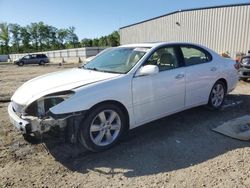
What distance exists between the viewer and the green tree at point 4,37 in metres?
86.6

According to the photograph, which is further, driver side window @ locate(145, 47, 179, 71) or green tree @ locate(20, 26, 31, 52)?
green tree @ locate(20, 26, 31, 52)

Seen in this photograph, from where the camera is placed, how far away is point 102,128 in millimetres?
4035

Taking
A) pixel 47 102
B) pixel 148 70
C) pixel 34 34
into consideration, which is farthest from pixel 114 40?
pixel 47 102

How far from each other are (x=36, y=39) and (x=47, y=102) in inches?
3858

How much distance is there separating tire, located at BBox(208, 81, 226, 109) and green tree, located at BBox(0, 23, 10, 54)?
301 ft

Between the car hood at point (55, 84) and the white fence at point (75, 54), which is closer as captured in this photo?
the car hood at point (55, 84)

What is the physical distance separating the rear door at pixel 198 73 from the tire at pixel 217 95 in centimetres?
19

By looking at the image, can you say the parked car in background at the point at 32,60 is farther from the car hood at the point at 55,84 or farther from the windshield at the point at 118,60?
the car hood at the point at 55,84

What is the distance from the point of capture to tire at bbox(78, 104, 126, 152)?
12.5 ft

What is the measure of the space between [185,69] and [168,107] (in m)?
0.82

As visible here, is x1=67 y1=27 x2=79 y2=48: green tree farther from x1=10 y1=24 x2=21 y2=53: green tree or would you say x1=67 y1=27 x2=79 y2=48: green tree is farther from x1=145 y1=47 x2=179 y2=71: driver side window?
x1=145 y1=47 x2=179 y2=71: driver side window

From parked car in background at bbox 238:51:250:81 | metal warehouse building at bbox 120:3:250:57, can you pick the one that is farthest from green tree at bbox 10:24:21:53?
parked car in background at bbox 238:51:250:81

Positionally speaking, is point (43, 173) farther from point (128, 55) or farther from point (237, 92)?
point (237, 92)

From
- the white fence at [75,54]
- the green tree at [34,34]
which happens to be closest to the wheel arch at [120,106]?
the white fence at [75,54]
